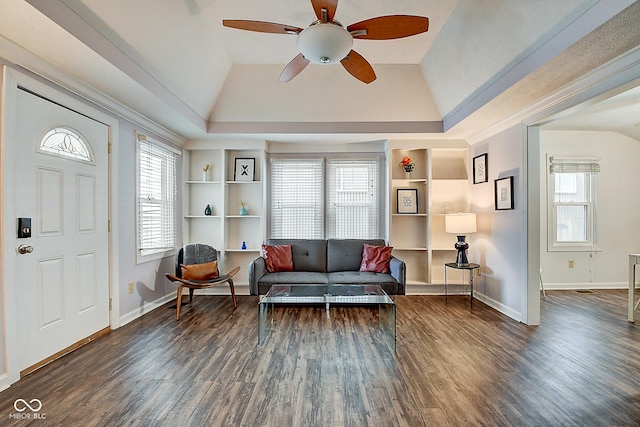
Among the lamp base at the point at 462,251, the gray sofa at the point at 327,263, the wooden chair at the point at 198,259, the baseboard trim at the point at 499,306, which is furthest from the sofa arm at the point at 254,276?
the baseboard trim at the point at 499,306

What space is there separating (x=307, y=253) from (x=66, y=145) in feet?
10.1

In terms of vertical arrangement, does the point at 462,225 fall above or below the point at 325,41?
below

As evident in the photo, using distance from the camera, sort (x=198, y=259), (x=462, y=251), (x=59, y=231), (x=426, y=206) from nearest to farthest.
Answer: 1. (x=59, y=231)
2. (x=198, y=259)
3. (x=462, y=251)
4. (x=426, y=206)

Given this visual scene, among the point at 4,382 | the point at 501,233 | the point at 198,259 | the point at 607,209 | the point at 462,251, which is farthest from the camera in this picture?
the point at 607,209

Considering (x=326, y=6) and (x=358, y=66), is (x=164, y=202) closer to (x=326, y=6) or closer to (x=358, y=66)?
(x=358, y=66)

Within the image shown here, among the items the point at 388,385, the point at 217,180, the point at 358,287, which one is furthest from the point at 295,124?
the point at 388,385

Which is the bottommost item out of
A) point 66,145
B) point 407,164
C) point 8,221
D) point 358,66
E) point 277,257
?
point 277,257

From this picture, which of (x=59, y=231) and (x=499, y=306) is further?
(x=499, y=306)

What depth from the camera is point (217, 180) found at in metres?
5.00

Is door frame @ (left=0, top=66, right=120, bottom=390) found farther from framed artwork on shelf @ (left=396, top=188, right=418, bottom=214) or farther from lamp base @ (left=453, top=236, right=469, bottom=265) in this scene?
lamp base @ (left=453, top=236, right=469, bottom=265)

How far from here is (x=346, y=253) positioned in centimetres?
480

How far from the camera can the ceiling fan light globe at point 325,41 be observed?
6.99ft

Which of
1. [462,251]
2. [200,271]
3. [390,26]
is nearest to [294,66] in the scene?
[390,26]

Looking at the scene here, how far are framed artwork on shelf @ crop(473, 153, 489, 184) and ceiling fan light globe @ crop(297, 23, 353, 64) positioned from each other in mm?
2966
